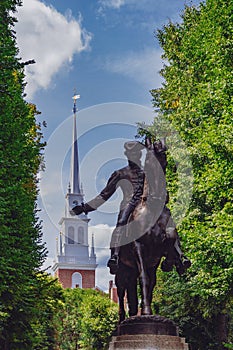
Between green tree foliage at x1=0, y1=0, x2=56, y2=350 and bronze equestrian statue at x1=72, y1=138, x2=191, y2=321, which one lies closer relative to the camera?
bronze equestrian statue at x1=72, y1=138, x2=191, y2=321

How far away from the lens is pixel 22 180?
755 inches

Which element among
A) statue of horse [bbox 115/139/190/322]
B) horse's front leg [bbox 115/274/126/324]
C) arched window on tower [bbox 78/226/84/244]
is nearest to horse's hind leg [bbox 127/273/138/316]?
horse's front leg [bbox 115/274/126/324]

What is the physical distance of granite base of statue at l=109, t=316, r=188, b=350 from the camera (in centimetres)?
827

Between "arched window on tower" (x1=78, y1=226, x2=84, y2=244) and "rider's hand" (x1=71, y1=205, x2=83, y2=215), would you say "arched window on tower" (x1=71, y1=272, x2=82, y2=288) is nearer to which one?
"arched window on tower" (x1=78, y1=226, x2=84, y2=244)

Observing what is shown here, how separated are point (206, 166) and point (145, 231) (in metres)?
10.9

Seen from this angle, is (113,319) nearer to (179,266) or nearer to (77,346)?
(77,346)

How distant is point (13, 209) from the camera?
1770 centimetres

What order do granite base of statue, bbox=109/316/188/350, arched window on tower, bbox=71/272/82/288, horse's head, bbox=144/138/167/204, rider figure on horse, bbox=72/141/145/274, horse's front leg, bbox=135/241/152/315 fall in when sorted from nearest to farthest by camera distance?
granite base of statue, bbox=109/316/188/350 < horse's front leg, bbox=135/241/152/315 < horse's head, bbox=144/138/167/204 < rider figure on horse, bbox=72/141/145/274 < arched window on tower, bbox=71/272/82/288

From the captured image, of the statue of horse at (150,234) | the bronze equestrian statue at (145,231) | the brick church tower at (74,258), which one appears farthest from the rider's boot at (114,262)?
the brick church tower at (74,258)

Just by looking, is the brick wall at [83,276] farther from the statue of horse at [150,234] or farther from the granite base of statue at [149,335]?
the granite base of statue at [149,335]

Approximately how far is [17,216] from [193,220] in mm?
Result: 6916

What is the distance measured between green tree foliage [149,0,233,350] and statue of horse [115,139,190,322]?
27.4 ft

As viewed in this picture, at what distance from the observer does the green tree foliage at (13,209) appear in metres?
16.7

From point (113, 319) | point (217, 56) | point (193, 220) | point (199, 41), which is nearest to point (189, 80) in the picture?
point (199, 41)
